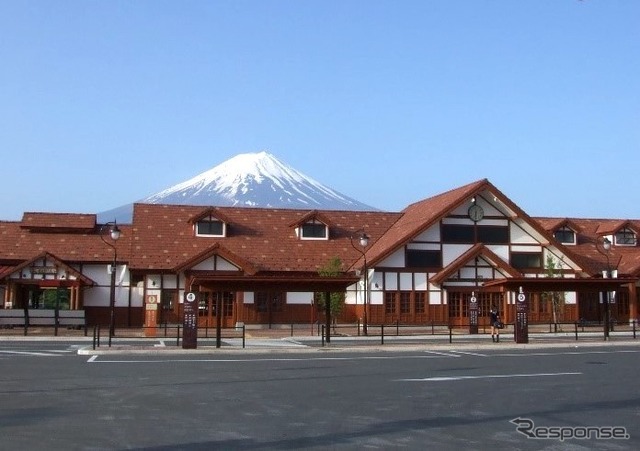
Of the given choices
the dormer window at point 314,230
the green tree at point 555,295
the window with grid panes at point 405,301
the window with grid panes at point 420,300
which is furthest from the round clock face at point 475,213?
the dormer window at point 314,230

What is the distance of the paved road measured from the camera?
10062 millimetres

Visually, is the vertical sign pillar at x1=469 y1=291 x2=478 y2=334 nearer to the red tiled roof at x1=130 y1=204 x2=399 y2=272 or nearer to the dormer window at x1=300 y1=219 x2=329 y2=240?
the red tiled roof at x1=130 y1=204 x2=399 y2=272

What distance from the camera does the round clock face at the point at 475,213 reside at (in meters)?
46.8

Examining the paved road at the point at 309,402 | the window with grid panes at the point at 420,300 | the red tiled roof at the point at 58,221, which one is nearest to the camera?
the paved road at the point at 309,402

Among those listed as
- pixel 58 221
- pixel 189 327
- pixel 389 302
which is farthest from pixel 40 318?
pixel 389 302

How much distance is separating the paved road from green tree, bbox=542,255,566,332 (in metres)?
→ 21.7

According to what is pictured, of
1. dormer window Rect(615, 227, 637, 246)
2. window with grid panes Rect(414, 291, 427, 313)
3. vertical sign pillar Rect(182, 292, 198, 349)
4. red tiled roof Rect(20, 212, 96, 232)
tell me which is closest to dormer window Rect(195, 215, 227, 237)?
red tiled roof Rect(20, 212, 96, 232)

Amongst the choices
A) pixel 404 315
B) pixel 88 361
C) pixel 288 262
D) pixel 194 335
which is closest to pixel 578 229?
pixel 404 315

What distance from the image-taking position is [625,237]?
2125 inches

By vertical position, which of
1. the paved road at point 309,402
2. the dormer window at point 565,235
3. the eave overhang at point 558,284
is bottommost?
the paved road at point 309,402

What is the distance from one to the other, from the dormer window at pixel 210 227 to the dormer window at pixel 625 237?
27055mm

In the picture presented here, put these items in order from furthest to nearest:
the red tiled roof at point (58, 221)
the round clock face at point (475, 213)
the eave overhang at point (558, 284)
Result: the round clock face at point (475, 213) → the red tiled roof at point (58, 221) → the eave overhang at point (558, 284)

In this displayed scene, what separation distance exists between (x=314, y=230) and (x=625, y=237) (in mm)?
22081

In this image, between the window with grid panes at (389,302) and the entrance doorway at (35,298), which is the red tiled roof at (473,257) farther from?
the entrance doorway at (35,298)
